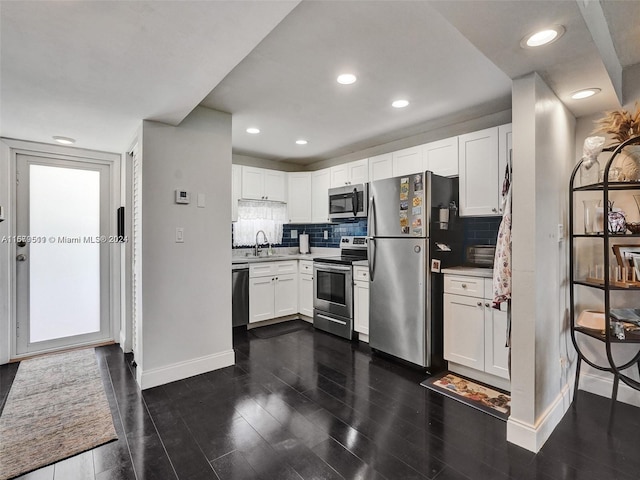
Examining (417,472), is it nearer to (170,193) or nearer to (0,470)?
(0,470)

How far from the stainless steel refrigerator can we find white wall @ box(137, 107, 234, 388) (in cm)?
149

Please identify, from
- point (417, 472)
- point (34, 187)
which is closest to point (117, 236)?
point (34, 187)

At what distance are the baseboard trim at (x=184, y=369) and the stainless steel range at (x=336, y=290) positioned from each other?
129cm

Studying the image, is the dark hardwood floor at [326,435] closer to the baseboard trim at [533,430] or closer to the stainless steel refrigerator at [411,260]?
the baseboard trim at [533,430]

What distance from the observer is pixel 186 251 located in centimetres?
280

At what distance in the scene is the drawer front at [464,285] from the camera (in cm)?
259

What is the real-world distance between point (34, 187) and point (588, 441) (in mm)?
5114

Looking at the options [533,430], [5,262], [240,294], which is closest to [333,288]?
[240,294]

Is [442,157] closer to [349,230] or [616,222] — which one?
[616,222]

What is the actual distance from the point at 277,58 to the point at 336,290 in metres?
2.58

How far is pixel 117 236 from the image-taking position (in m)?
3.66

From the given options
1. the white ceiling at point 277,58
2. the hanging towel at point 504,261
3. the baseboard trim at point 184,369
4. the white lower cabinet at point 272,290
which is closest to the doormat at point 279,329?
the white lower cabinet at point 272,290

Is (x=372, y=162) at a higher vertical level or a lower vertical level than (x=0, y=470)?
higher

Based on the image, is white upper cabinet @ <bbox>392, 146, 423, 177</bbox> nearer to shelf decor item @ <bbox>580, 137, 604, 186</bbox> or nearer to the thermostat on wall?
shelf decor item @ <bbox>580, 137, 604, 186</bbox>
